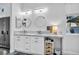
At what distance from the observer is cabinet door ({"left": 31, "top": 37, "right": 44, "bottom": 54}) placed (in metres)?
1.54

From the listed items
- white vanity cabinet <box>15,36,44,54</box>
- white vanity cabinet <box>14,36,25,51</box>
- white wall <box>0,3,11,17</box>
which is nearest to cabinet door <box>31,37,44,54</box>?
white vanity cabinet <box>15,36,44,54</box>

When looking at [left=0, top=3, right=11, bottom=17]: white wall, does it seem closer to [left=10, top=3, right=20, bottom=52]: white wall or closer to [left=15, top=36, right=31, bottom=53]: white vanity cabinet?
[left=10, top=3, right=20, bottom=52]: white wall

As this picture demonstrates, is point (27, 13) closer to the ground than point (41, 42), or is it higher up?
higher up

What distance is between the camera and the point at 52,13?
1.52m

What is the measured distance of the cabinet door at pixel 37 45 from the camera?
154 centimetres

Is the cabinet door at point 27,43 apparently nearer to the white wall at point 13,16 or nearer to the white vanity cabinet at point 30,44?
the white vanity cabinet at point 30,44

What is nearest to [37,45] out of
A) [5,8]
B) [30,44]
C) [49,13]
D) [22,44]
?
[30,44]

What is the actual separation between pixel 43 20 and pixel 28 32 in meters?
0.25

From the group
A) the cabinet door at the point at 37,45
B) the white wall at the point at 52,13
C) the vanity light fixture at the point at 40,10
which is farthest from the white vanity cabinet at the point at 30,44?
the vanity light fixture at the point at 40,10

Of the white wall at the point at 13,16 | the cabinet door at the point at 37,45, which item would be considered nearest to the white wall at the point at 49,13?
the white wall at the point at 13,16

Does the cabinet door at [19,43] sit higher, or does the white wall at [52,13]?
the white wall at [52,13]
